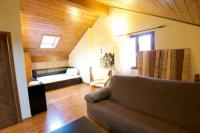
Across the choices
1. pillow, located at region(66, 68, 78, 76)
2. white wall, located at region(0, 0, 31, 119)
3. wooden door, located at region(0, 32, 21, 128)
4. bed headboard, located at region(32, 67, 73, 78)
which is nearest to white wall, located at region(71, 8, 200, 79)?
pillow, located at region(66, 68, 78, 76)

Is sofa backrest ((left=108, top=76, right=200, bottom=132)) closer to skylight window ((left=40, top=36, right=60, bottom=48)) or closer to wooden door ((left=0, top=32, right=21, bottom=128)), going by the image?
wooden door ((left=0, top=32, right=21, bottom=128))

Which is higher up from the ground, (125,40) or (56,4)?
(56,4)

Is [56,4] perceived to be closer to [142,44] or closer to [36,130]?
[142,44]

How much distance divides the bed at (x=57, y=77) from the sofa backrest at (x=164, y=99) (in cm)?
322

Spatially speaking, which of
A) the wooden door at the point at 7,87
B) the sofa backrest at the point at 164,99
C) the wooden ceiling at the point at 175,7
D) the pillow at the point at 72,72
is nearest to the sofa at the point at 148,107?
the sofa backrest at the point at 164,99

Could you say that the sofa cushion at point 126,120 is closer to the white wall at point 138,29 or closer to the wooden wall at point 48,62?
the white wall at point 138,29

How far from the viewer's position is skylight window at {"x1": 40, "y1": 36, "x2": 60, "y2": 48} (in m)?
5.06

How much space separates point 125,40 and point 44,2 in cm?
259

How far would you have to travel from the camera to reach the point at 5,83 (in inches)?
98.3

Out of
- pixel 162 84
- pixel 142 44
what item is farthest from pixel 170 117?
pixel 142 44

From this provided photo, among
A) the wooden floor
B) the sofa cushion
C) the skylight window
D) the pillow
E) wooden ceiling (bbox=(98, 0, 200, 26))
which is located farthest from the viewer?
the pillow

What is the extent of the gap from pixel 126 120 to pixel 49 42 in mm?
4625

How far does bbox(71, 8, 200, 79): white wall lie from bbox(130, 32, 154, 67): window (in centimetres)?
17

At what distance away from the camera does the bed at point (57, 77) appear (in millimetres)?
4893
